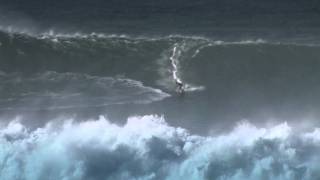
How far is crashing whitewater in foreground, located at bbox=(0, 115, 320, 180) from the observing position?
118 ft

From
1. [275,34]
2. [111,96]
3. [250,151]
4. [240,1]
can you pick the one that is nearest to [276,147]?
[250,151]

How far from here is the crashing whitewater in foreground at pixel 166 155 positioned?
118 ft

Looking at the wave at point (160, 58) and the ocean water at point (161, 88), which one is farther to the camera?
the wave at point (160, 58)

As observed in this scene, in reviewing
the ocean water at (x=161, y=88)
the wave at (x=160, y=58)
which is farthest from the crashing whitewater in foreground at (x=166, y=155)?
the wave at (x=160, y=58)

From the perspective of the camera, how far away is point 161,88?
148 feet

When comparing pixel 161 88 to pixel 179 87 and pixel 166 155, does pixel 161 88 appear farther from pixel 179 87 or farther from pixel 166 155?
pixel 166 155

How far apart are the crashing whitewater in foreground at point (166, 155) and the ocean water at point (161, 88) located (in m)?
0.05

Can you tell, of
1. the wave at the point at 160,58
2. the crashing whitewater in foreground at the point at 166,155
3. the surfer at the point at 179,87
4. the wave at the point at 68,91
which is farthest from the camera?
the wave at the point at 160,58

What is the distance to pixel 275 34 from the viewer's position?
49.7 m

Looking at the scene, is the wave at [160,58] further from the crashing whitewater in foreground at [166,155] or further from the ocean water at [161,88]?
the crashing whitewater in foreground at [166,155]

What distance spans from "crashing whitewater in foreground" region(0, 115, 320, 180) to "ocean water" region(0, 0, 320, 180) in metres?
0.05

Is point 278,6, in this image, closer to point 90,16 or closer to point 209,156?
point 90,16

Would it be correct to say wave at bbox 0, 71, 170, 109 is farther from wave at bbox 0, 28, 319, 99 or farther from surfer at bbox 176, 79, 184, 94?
surfer at bbox 176, 79, 184, 94

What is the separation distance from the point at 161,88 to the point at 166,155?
356 inches
